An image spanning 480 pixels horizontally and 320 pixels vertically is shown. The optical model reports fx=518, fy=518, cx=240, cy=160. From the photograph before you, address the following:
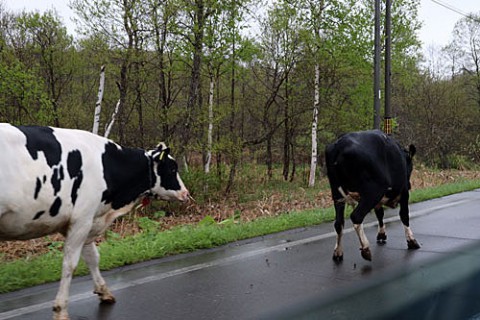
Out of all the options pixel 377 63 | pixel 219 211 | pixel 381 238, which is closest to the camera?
pixel 381 238

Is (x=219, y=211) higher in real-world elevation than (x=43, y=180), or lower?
lower

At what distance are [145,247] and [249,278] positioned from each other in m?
2.02

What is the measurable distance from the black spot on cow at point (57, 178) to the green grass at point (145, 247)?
1.83 meters

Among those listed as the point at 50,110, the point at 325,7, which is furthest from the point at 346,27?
the point at 50,110

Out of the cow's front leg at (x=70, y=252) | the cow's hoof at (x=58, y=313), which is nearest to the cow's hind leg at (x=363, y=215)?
the cow's front leg at (x=70, y=252)

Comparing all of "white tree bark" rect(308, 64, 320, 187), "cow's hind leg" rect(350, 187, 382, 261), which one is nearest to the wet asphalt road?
"cow's hind leg" rect(350, 187, 382, 261)

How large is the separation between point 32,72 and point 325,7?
11625 mm

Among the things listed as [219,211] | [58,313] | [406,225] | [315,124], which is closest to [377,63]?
[315,124]

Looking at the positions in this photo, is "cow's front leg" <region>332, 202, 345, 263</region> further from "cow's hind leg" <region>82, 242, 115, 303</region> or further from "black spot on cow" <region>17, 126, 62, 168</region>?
"black spot on cow" <region>17, 126, 62, 168</region>

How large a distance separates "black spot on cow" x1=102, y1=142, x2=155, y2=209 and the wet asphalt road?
105 centimetres

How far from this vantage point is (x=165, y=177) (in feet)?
17.7

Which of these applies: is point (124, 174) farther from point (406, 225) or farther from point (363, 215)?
point (406, 225)

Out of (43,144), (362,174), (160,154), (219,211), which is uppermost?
(43,144)

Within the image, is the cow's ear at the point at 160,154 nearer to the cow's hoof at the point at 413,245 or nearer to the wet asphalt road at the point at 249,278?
the wet asphalt road at the point at 249,278
